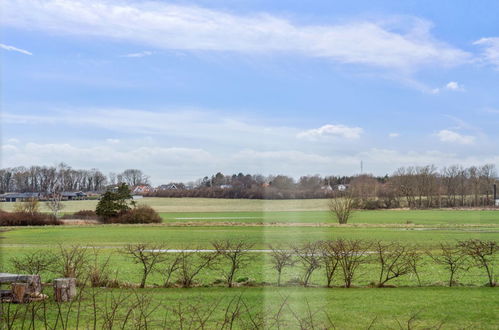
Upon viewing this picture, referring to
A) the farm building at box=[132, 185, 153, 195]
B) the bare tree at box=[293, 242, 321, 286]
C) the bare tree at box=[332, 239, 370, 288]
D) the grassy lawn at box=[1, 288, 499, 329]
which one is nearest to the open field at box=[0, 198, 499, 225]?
the farm building at box=[132, 185, 153, 195]

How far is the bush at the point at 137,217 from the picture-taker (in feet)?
209

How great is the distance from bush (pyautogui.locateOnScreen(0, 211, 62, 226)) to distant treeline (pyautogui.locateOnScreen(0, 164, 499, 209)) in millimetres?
5660

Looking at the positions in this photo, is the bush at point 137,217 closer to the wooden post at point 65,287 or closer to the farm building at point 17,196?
the farm building at point 17,196

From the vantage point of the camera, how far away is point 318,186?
65.5 meters

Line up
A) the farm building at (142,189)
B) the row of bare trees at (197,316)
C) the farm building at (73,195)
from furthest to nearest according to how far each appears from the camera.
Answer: the farm building at (73,195)
the farm building at (142,189)
the row of bare trees at (197,316)

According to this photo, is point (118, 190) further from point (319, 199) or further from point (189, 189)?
point (189, 189)

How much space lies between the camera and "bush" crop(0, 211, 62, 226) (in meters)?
60.2

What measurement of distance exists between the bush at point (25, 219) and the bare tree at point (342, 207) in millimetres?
27079

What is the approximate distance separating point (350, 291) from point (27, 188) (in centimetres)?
6713

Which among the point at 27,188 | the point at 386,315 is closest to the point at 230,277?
the point at 386,315

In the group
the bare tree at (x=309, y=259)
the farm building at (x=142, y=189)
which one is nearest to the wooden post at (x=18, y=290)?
the bare tree at (x=309, y=259)

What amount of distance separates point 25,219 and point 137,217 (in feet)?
36.1

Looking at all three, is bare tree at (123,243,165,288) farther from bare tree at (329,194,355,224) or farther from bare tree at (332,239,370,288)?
bare tree at (329,194,355,224)

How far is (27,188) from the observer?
7569 centimetres
